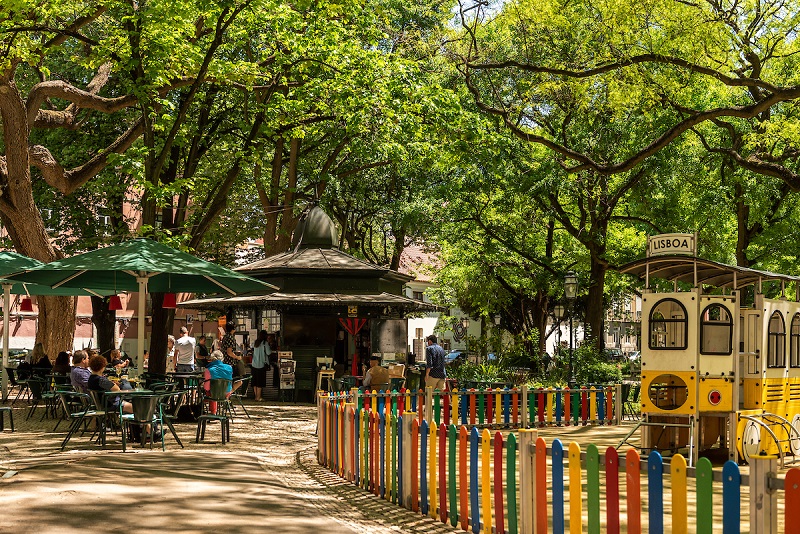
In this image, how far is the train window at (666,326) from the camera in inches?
588

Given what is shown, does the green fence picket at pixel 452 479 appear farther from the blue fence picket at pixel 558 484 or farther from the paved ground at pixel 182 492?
the blue fence picket at pixel 558 484

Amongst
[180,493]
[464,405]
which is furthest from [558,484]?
[464,405]

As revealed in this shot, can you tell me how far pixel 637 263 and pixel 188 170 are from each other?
16.7 meters

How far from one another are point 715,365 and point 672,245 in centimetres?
196

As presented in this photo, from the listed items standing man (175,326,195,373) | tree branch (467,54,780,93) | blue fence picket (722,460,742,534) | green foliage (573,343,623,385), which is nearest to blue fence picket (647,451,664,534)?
blue fence picket (722,460,742,534)

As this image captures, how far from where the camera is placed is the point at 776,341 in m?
15.5

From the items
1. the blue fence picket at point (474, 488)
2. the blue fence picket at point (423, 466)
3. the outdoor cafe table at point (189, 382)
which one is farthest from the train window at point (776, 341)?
the outdoor cafe table at point (189, 382)

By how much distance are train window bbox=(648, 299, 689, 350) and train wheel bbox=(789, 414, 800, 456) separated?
2104 millimetres

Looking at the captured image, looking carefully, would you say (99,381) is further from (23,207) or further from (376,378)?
(23,207)

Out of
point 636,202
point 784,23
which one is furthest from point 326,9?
point 636,202

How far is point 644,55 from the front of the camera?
18.2 m

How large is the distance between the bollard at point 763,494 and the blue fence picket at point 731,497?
3.7 inches

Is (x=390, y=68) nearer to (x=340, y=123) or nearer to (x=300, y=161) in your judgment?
(x=340, y=123)

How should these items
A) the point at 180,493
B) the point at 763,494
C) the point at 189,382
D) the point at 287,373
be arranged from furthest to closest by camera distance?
the point at 287,373, the point at 189,382, the point at 180,493, the point at 763,494
